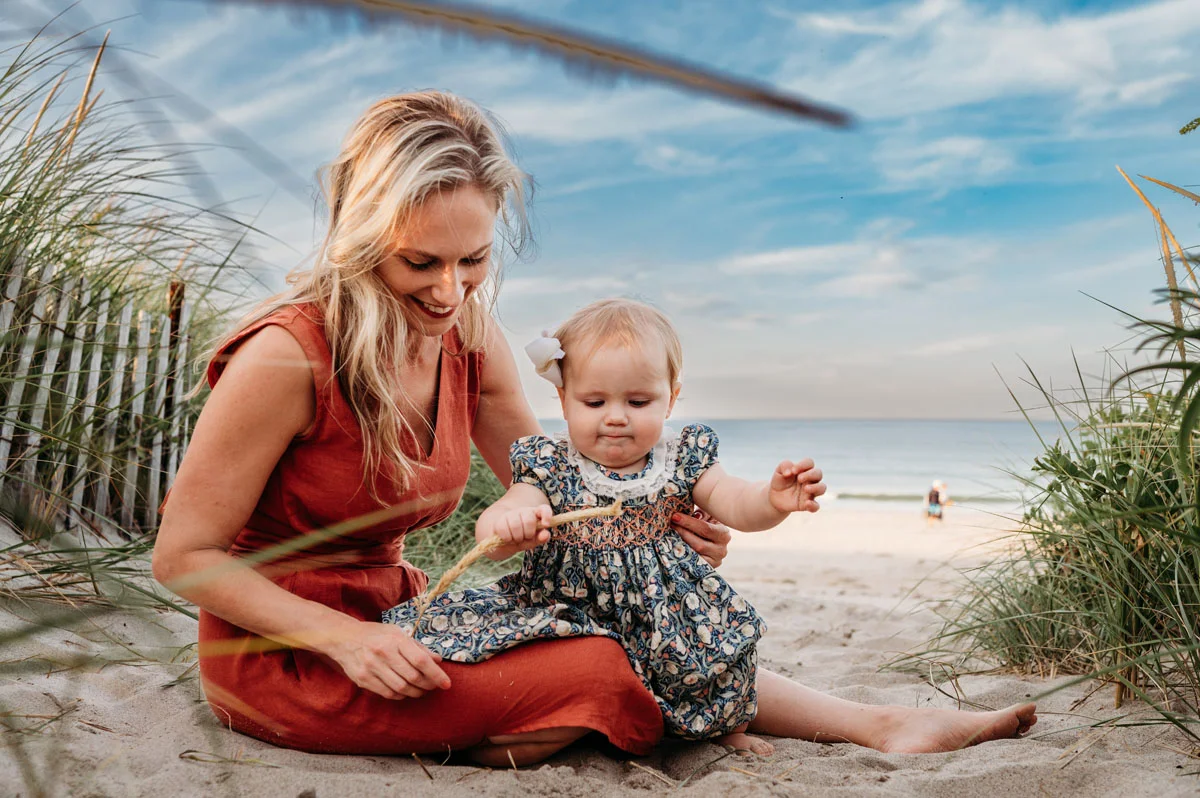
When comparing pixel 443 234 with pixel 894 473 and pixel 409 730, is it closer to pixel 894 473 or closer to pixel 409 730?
pixel 409 730

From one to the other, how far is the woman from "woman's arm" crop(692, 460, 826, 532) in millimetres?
432

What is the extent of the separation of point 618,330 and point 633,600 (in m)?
0.64

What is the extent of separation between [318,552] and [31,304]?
2116mm

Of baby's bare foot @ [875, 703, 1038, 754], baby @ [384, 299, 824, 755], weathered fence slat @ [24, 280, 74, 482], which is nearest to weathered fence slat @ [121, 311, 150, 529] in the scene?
weathered fence slat @ [24, 280, 74, 482]

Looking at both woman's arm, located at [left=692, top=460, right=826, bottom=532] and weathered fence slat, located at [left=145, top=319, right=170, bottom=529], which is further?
weathered fence slat, located at [left=145, top=319, right=170, bottom=529]

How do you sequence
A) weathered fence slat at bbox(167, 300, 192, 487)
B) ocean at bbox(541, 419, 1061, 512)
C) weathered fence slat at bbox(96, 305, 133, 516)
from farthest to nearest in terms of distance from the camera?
ocean at bbox(541, 419, 1061, 512), weathered fence slat at bbox(167, 300, 192, 487), weathered fence slat at bbox(96, 305, 133, 516)

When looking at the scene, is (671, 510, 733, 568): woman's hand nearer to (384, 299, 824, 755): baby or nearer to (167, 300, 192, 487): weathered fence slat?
(384, 299, 824, 755): baby

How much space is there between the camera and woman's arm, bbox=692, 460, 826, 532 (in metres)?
1.97

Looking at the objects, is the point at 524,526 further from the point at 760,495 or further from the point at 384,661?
the point at 760,495

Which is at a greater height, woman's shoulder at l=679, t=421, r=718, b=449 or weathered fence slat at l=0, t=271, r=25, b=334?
weathered fence slat at l=0, t=271, r=25, b=334

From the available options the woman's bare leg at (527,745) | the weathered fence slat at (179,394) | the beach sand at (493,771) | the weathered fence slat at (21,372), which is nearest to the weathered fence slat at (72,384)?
the weathered fence slat at (21,372)

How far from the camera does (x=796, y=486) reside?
199cm

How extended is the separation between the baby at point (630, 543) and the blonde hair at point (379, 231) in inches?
12.6

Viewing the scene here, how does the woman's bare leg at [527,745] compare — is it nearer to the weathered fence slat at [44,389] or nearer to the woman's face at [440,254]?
the woman's face at [440,254]
